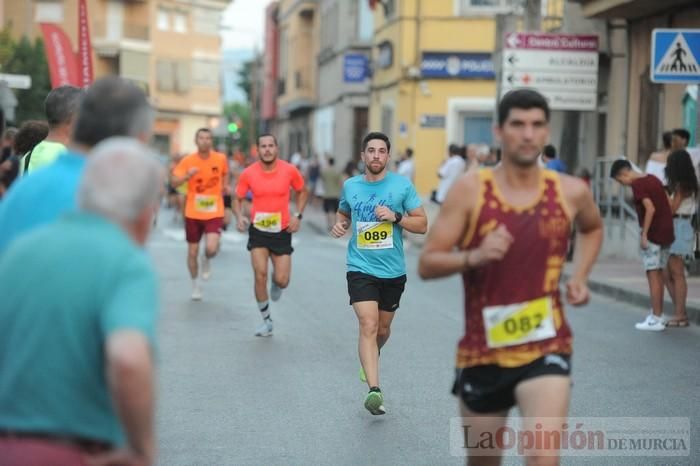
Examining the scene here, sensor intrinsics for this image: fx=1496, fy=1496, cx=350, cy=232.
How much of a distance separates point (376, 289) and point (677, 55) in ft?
28.3

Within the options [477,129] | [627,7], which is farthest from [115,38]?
[627,7]

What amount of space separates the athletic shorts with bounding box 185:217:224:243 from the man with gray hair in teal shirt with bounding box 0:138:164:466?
13.9 metres

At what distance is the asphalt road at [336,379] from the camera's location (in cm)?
856

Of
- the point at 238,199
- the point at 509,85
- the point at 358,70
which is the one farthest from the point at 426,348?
the point at 358,70

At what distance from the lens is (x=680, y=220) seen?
619 inches

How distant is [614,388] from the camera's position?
434 inches

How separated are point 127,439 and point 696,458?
514 cm

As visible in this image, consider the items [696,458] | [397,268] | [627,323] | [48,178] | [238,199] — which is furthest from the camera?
[627,323]

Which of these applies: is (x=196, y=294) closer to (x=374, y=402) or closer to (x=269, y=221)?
(x=269, y=221)

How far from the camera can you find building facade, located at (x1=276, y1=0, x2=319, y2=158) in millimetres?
65000

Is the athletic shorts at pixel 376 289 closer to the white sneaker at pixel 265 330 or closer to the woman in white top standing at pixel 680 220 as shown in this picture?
the white sneaker at pixel 265 330

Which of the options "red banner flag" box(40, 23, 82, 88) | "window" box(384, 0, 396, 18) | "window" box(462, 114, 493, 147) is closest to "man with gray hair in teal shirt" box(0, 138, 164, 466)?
"red banner flag" box(40, 23, 82, 88)

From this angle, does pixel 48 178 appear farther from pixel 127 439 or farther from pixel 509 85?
pixel 509 85

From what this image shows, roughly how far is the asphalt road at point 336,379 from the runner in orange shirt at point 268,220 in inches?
21.4
